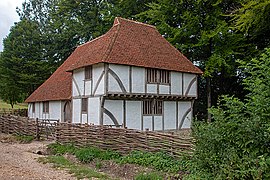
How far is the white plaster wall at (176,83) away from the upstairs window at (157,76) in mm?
454

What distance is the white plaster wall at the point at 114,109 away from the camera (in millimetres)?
18250

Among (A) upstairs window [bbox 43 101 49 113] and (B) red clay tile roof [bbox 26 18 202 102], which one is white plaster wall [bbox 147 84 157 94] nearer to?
(B) red clay tile roof [bbox 26 18 202 102]

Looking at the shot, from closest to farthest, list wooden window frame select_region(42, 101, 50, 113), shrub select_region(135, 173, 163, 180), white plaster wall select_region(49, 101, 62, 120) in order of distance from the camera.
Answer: shrub select_region(135, 173, 163, 180), white plaster wall select_region(49, 101, 62, 120), wooden window frame select_region(42, 101, 50, 113)

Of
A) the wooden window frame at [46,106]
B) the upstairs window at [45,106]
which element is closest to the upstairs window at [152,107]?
the wooden window frame at [46,106]

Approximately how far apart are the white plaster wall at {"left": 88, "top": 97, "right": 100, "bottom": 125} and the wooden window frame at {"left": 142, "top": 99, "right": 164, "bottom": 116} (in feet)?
10.0

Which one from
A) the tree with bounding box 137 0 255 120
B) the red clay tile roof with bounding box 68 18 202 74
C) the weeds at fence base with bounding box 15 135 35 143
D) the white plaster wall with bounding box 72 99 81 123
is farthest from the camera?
the tree with bounding box 137 0 255 120

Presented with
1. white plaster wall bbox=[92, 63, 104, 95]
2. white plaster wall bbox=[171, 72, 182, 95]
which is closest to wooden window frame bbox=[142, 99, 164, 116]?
white plaster wall bbox=[171, 72, 182, 95]

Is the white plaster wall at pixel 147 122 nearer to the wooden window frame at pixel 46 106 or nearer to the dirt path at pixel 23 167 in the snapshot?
the dirt path at pixel 23 167

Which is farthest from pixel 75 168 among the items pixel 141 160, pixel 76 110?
pixel 76 110

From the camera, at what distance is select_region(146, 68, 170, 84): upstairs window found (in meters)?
19.8

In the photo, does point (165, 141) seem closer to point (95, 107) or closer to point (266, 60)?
point (266, 60)

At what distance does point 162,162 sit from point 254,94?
3723 mm

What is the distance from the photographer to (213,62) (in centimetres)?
2258

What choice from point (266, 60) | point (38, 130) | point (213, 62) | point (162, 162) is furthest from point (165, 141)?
point (213, 62)
